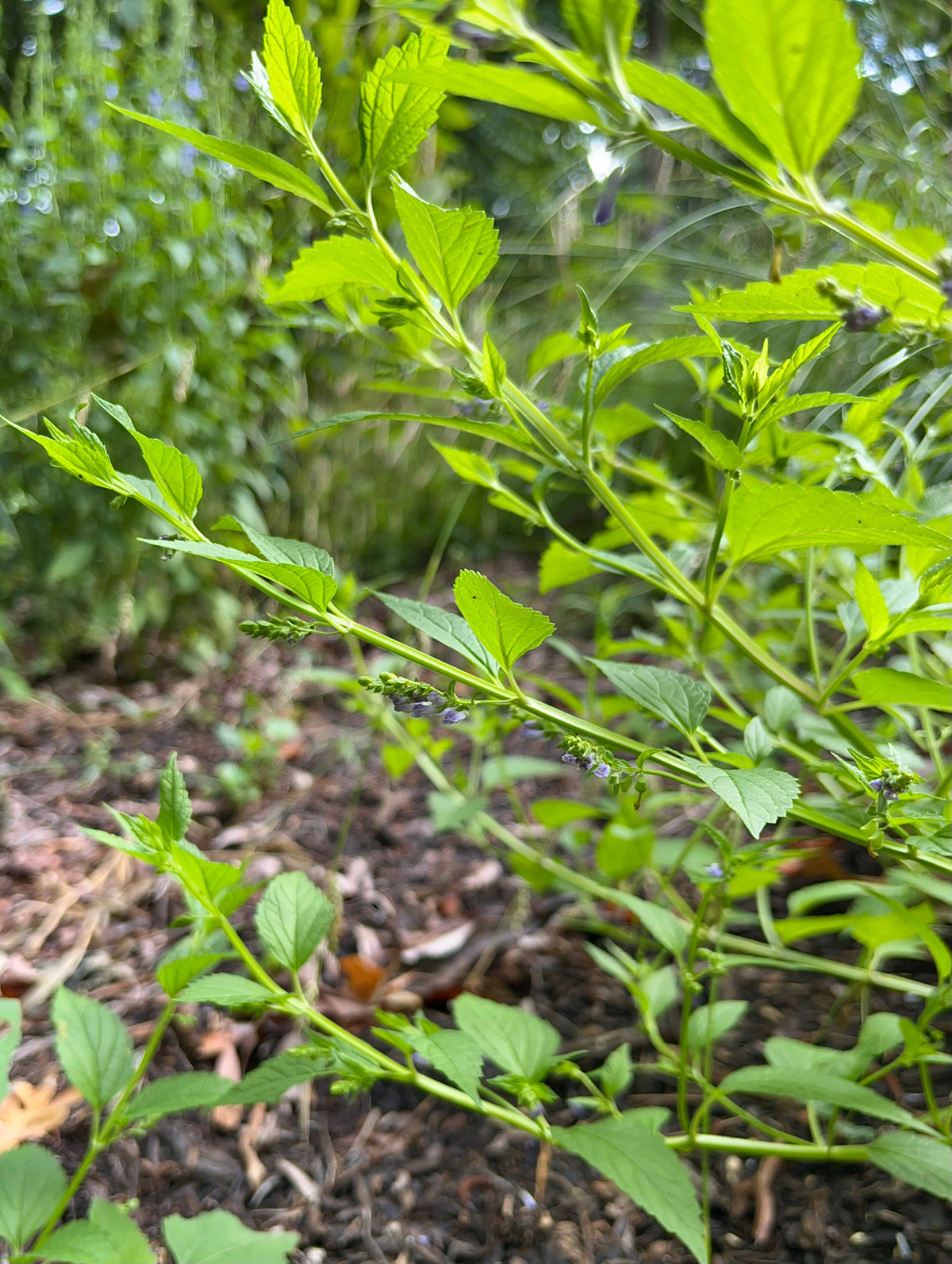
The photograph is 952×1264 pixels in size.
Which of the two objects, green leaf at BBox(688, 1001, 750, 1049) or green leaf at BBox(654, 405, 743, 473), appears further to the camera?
green leaf at BBox(688, 1001, 750, 1049)

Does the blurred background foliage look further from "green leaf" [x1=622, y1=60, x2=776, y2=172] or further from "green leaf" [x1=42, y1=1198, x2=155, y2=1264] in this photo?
"green leaf" [x1=42, y1=1198, x2=155, y2=1264]

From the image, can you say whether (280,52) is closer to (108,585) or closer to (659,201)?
(108,585)

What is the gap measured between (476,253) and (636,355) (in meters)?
0.12

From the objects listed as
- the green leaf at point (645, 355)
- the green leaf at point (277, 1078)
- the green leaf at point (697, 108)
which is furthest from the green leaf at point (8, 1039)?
the green leaf at point (697, 108)

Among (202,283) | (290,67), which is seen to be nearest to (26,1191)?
(290,67)

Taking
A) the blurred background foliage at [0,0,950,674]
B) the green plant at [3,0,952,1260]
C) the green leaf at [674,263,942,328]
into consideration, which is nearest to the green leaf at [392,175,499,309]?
the green plant at [3,0,952,1260]

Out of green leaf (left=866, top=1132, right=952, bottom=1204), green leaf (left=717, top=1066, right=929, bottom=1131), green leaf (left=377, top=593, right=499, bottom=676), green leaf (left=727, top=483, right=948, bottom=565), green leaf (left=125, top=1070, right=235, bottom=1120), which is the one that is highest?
green leaf (left=727, top=483, right=948, bottom=565)

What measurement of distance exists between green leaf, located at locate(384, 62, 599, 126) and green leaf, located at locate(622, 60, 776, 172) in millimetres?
37

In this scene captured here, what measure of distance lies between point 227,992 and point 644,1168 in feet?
1.05

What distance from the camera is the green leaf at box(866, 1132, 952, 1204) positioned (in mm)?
619

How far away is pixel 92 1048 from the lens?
2.31 feet

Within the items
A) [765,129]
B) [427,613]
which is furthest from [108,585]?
[765,129]

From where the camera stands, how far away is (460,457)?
0.68 m

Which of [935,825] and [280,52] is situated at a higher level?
[280,52]
